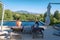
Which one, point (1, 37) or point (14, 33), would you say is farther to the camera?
point (14, 33)

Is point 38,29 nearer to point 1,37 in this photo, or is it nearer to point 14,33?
point 14,33

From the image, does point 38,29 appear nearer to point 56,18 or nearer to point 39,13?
point 39,13

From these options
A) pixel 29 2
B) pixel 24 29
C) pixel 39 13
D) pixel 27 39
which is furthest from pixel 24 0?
pixel 27 39

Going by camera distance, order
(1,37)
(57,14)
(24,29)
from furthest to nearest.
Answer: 1. (57,14)
2. (24,29)
3. (1,37)

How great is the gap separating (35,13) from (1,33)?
6360 mm

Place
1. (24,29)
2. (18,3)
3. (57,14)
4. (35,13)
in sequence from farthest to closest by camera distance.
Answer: (18,3)
(57,14)
(35,13)
(24,29)

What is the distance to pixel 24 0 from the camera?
51.1 feet

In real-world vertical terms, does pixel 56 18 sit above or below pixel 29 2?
below

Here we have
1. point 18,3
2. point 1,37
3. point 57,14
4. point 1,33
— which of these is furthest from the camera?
point 18,3

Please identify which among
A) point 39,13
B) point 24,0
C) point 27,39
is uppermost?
point 24,0

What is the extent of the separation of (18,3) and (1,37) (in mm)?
9454

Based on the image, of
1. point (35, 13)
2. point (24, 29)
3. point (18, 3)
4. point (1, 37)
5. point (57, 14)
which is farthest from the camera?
point (18, 3)

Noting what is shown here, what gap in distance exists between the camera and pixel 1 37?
7.03 m

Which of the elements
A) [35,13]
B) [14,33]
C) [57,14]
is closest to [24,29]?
[14,33]
